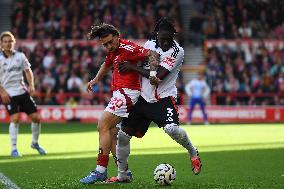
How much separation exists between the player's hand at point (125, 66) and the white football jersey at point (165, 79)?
31 cm

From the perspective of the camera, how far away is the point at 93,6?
34.8m

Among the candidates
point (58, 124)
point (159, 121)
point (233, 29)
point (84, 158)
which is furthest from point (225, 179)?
point (233, 29)

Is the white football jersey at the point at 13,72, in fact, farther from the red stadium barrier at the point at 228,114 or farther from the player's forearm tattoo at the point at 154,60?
the red stadium barrier at the point at 228,114

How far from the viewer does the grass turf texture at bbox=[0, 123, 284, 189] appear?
1020cm

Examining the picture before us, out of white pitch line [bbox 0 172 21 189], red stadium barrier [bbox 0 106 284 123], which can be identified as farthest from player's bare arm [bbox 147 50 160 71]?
red stadium barrier [bbox 0 106 284 123]

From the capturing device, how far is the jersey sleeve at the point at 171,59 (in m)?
10.0

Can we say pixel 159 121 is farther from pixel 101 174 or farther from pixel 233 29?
pixel 233 29

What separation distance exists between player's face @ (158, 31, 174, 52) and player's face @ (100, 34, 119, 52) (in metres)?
0.59

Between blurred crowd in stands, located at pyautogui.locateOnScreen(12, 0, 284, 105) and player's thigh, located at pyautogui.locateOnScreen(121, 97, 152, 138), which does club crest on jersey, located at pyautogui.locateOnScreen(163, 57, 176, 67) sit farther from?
blurred crowd in stands, located at pyautogui.locateOnScreen(12, 0, 284, 105)

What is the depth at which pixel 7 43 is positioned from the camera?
47.9 feet

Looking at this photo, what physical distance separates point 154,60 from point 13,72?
5790 millimetres

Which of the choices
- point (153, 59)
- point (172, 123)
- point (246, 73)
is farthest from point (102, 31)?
point (246, 73)

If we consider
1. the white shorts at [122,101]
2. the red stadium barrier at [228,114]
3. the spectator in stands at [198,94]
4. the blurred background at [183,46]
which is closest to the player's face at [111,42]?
the white shorts at [122,101]

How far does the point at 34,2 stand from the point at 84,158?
882 inches
